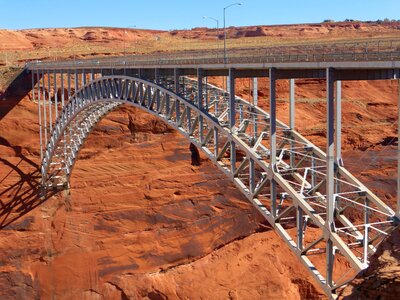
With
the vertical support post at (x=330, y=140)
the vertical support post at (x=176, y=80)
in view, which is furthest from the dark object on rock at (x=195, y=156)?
the vertical support post at (x=330, y=140)

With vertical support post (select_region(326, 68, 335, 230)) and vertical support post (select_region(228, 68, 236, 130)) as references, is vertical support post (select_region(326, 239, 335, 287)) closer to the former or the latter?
vertical support post (select_region(326, 68, 335, 230))

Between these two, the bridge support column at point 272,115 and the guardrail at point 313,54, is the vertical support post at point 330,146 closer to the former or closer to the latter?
the guardrail at point 313,54

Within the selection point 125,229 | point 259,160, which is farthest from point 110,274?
point 259,160

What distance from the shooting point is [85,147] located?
3378 cm

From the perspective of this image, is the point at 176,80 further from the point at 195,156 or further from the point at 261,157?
the point at 195,156

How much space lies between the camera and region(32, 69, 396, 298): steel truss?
567 inches

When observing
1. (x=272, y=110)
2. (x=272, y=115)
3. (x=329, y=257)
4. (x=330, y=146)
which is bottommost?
(x=329, y=257)

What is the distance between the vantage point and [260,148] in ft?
77.4

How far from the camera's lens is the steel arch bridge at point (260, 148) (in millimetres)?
14211

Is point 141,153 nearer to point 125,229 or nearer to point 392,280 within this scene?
point 125,229

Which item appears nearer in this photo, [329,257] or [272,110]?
[329,257]

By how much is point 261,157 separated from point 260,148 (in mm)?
5748

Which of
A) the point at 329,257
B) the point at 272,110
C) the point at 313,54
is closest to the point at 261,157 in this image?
the point at 272,110

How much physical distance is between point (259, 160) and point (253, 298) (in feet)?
53.4
